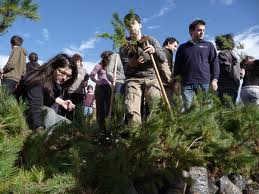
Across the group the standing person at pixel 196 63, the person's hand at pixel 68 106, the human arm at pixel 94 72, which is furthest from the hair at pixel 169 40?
the person's hand at pixel 68 106

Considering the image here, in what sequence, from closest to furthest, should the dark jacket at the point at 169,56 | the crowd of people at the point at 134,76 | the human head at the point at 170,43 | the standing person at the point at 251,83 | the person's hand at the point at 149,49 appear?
the crowd of people at the point at 134,76
the person's hand at the point at 149,49
the dark jacket at the point at 169,56
the human head at the point at 170,43
the standing person at the point at 251,83

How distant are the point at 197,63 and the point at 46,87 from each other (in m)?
1.88

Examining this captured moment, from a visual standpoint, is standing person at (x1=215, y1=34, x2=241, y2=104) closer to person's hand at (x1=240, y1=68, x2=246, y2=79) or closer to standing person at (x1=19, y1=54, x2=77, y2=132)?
person's hand at (x1=240, y1=68, x2=246, y2=79)

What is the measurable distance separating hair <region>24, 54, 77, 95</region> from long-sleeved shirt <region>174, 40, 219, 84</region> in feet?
4.97

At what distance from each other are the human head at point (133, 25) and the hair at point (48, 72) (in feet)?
1.95

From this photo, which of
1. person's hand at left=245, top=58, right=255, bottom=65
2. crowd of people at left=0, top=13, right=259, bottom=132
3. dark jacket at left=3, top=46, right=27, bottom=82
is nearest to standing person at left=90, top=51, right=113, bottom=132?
crowd of people at left=0, top=13, right=259, bottom=132

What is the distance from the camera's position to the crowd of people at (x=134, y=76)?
352 cm

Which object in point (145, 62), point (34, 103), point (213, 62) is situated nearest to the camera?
point (34, 103)

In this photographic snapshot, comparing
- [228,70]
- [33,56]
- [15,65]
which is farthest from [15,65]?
[228,70]

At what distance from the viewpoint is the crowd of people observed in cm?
352

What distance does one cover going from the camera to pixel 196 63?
461 centimetres

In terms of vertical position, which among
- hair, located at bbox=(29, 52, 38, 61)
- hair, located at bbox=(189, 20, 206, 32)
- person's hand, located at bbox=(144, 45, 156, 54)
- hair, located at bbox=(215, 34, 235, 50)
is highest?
hair, located at bbox=(189, 20, 206, 32)

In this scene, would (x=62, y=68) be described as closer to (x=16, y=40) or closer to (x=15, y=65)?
(x=15, y=65)

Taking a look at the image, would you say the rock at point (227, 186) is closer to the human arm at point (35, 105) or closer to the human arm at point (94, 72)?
the human arm at point (35, 105)
